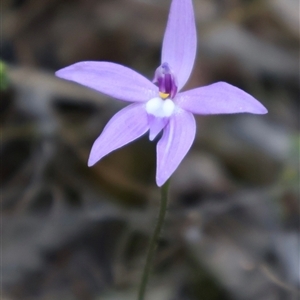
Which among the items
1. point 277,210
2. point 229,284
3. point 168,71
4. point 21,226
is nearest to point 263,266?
point 229,284

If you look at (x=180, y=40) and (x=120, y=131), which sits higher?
(x=180, y=40)

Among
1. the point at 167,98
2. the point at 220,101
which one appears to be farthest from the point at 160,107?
the point at 220,101

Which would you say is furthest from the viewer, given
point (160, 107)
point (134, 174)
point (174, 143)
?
point (134, 174)

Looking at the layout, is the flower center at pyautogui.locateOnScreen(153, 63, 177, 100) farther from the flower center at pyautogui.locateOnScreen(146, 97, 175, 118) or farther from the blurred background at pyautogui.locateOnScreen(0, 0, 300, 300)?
the blurred background at pyautogui.locateOnScreen(0, 0, 300, 300)

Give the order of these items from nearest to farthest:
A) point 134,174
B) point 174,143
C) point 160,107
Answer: point 174,143 → point 160,107 → point 134,174

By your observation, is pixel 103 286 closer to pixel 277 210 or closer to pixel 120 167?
pixel 120 167

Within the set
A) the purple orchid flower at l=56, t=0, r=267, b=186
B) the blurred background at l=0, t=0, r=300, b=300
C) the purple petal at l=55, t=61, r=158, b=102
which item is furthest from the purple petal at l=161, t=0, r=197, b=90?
the blurred background at l=0, t=0, r=300, b=300

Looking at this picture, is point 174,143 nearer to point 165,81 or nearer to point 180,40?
point 165,81

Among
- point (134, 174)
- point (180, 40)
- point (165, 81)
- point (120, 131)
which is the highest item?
point (180, 40)
